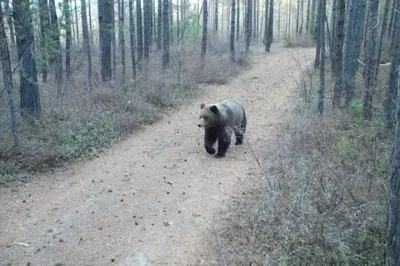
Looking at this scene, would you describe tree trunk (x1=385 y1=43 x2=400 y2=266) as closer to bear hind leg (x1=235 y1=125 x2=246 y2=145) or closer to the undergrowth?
the undergrowth

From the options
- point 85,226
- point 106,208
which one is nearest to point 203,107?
point 106,208

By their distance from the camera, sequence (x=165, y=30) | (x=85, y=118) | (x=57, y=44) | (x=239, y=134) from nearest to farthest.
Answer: (x=239, y=134)
(x=85, y=118)
(x=57, y=44)
(x=165, y=30)

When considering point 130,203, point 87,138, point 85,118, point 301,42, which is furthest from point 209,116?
point 301,42

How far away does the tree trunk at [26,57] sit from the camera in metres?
9.96

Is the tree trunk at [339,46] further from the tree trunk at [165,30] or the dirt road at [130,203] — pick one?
the tree trunk at [165,30]

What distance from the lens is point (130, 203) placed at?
7426 mm

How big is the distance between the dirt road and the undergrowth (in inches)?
24.1

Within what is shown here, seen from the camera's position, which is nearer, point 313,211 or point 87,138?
point 313,211

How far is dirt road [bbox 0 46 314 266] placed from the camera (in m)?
5.85

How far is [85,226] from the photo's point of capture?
6590 millimetres

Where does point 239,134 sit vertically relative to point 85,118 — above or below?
below

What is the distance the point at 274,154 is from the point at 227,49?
21.1 m

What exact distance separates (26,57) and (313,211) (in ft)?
31.0

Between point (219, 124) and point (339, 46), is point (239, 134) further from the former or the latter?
point (339, 46)
